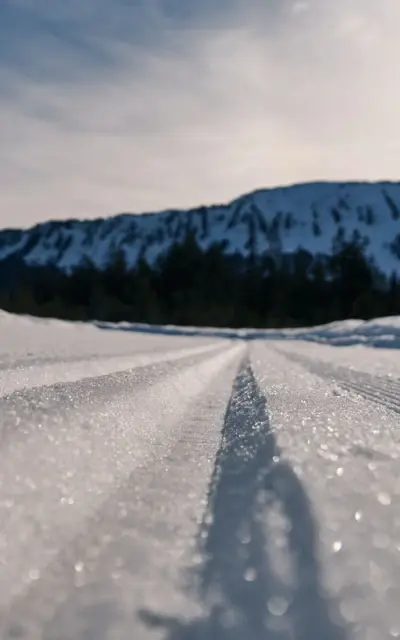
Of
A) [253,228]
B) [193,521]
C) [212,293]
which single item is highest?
Result: [253,228]

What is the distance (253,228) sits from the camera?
68188 millimetres

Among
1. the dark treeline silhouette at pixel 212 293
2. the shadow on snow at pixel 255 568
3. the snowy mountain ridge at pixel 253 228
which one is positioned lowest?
the shadow on snow at pixel 255 568

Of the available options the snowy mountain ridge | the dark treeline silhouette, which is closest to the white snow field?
the dark treeline silhouette

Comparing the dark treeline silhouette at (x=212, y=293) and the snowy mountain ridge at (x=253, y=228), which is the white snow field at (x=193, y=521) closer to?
the dark treeline silhouette at (x=212, y=293)

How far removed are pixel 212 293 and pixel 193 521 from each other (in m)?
33.8

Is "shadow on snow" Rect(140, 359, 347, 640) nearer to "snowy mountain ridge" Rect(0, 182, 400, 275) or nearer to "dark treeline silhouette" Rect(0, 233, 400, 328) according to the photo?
"dark treeline silhouette" Rect(0, 233, 400, 328)

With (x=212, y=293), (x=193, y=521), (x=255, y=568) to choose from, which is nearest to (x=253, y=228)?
(x=212, y=293)

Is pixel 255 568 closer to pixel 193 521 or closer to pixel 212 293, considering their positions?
pixel 193 521

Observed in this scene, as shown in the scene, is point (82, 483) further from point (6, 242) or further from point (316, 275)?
point (6, 242)

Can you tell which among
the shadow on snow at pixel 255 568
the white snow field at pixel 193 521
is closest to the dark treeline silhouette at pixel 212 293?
the white snow field at pixel 193 521

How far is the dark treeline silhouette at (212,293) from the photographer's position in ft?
94.4

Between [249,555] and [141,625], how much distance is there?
0.40 feet

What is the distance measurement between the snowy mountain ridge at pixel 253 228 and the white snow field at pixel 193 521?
6021cm

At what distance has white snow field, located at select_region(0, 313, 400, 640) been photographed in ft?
1.23
